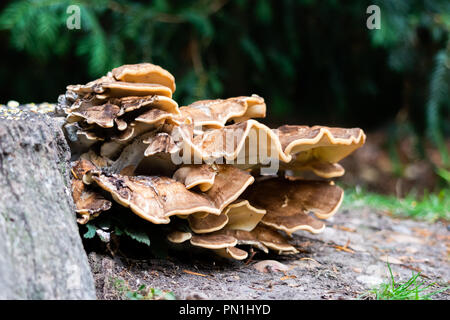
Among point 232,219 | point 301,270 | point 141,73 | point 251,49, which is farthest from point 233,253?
point 251,49

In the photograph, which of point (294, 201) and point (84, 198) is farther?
point (294, 201)

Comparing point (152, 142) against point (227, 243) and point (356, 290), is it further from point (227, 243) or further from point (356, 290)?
point (356, 290)

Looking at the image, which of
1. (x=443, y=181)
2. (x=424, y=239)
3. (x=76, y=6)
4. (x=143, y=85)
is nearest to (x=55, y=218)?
(x=143, y=85)

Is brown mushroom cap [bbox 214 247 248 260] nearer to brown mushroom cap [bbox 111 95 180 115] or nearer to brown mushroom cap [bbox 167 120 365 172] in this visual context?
brown mushroom cap [bbox 167 120 365 172]

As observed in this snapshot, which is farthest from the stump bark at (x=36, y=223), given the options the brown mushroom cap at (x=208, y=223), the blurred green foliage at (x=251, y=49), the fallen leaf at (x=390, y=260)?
the blurred green foliage at (x=251, y=49)

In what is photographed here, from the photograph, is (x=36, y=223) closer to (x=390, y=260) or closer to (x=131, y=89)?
(x=131, y=89)

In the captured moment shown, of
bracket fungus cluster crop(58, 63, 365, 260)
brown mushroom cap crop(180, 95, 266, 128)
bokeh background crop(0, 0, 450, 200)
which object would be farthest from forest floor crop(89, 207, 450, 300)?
bokeh background crop(0, 0, 450, 200)
